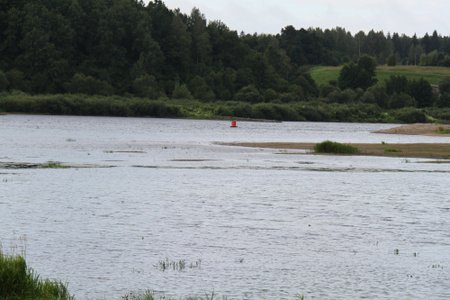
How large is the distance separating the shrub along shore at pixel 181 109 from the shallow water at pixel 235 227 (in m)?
103

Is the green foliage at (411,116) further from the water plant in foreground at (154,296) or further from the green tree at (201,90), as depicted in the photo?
the water plant in foreground at (154,296)

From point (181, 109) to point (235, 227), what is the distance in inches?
5636

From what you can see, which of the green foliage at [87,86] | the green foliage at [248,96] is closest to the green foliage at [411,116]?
the green foliage at [248,96]

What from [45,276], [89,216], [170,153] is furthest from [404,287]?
[170,153]

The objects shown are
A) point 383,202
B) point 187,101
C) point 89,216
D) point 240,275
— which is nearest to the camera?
point 240,275

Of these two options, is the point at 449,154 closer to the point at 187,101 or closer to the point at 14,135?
the point at 14,135

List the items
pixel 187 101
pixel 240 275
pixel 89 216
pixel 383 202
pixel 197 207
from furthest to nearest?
pixel 187 101, pixel 383 202, pixel 197 207, pixel 89 216, pixel 240 275

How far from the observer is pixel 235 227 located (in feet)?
114

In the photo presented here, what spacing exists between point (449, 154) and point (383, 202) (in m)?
31.5

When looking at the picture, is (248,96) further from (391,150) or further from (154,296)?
(154,296)

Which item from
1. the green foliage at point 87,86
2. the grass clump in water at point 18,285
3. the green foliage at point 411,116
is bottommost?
the green foliage at point 411,116

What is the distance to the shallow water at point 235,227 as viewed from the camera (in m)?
25.5

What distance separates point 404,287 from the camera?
2534 centimetres

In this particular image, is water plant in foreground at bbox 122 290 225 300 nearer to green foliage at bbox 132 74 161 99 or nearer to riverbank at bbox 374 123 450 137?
riverbank at bbox 374 123 450 137
